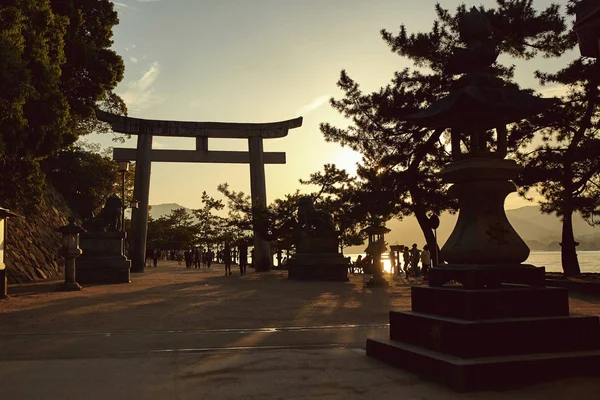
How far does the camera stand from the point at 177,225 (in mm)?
53938

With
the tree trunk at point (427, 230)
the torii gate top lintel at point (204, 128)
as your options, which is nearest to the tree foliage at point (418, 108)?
the tree trunk at point (427, 230)

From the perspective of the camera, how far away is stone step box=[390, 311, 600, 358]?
3.83 m

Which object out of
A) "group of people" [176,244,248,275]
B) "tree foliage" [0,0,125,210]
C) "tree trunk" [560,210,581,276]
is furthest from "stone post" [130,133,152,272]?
"tree trunk" [560,210,581,276]

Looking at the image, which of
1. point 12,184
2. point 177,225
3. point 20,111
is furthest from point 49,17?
point 177,225

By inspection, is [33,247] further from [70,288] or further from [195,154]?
[70,288]

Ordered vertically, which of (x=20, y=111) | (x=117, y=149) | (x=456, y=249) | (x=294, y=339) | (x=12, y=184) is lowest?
(x=294, y=339)

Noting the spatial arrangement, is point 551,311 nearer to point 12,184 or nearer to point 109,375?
point 109,375

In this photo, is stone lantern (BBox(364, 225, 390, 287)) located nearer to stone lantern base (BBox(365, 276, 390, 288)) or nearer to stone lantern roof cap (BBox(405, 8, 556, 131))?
stone lantern base (BBox(365, 276, 390, 288))

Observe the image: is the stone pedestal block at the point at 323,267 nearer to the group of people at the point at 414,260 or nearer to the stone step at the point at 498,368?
the group of people at the point at 414,260

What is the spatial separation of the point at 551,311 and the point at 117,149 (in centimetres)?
2117

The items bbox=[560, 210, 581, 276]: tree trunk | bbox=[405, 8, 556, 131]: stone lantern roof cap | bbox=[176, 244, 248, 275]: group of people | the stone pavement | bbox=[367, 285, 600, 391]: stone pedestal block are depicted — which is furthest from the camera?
bbox=[176, 244, 248, 275]: group of people

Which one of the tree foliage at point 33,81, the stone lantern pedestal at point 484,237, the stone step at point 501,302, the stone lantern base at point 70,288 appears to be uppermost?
the tree foliage at point 33,81

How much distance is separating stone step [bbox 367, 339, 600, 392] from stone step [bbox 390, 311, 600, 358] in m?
0.07

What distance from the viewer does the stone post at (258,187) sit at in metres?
22.7
